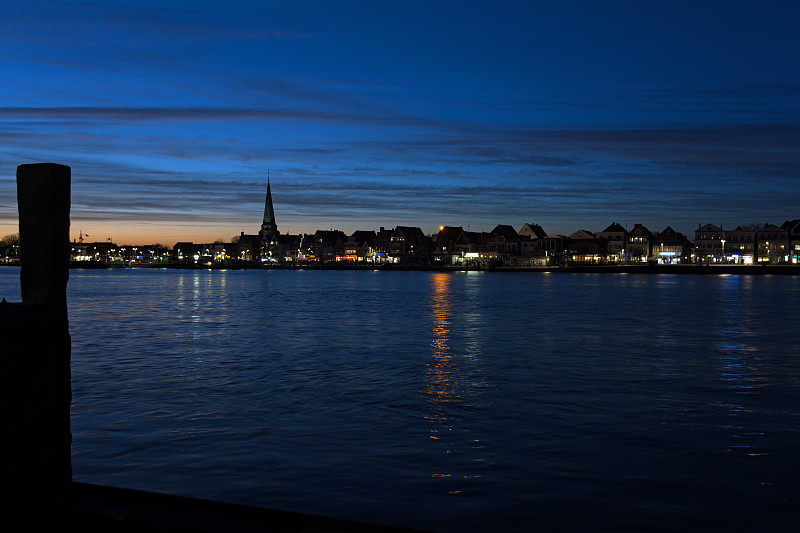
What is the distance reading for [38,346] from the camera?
633 centimetres

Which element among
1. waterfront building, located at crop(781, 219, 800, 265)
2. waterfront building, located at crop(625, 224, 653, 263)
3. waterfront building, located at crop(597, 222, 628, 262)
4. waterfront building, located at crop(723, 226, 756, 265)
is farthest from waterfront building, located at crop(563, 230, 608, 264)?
waterfront building, located at crop(781, 219, 800, 265)

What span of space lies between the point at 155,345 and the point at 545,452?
21.3 metres

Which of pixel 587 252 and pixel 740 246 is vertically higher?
pixel 740 246

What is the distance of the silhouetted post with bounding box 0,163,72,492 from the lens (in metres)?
6.04

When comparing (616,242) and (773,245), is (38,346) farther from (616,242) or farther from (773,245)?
(616,242)

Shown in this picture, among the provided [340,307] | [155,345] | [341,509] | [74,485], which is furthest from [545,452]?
[340,307]

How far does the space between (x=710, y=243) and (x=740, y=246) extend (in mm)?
7369

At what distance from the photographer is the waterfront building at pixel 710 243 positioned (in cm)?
18012

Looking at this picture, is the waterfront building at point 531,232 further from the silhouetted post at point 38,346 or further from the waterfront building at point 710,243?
the silhouetted post at point 38,346

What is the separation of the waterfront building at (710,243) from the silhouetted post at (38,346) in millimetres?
194781

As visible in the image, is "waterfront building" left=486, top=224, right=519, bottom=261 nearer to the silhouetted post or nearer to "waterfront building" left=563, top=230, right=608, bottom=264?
"waterfront building" left=563, top=230, right=608, bottom=264

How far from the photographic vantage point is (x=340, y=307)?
54656 mm

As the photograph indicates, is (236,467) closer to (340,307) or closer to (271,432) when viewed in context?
(271,432)

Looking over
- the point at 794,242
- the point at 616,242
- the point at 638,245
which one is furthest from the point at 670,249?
the point at 794,242
